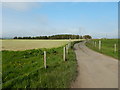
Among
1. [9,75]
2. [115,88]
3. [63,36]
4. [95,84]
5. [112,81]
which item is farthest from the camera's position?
[63,36]

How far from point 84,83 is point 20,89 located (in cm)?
277

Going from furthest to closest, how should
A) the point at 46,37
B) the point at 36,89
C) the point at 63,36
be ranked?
1. the point at 63,36
2. the point at 46,37
3. the point at 36,89

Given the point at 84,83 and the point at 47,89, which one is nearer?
the point at 47,89

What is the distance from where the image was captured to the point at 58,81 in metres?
6.18

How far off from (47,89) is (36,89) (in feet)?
1.36

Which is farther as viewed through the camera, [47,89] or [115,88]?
[115,88]

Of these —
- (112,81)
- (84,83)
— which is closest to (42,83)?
(84,83)

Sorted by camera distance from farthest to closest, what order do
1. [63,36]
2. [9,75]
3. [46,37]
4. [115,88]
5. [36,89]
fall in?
[63,36] < [46,37] < [9,75] < [115,88] < [36,89]

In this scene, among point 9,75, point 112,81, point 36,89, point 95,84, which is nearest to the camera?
point 36,89

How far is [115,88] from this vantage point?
18.6 feet

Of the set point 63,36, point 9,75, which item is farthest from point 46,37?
point 9,75

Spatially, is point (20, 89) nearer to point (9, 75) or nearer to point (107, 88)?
point (107, 88)

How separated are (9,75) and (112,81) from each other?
21.4 feet

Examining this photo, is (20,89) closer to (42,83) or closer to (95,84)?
(42,83)
